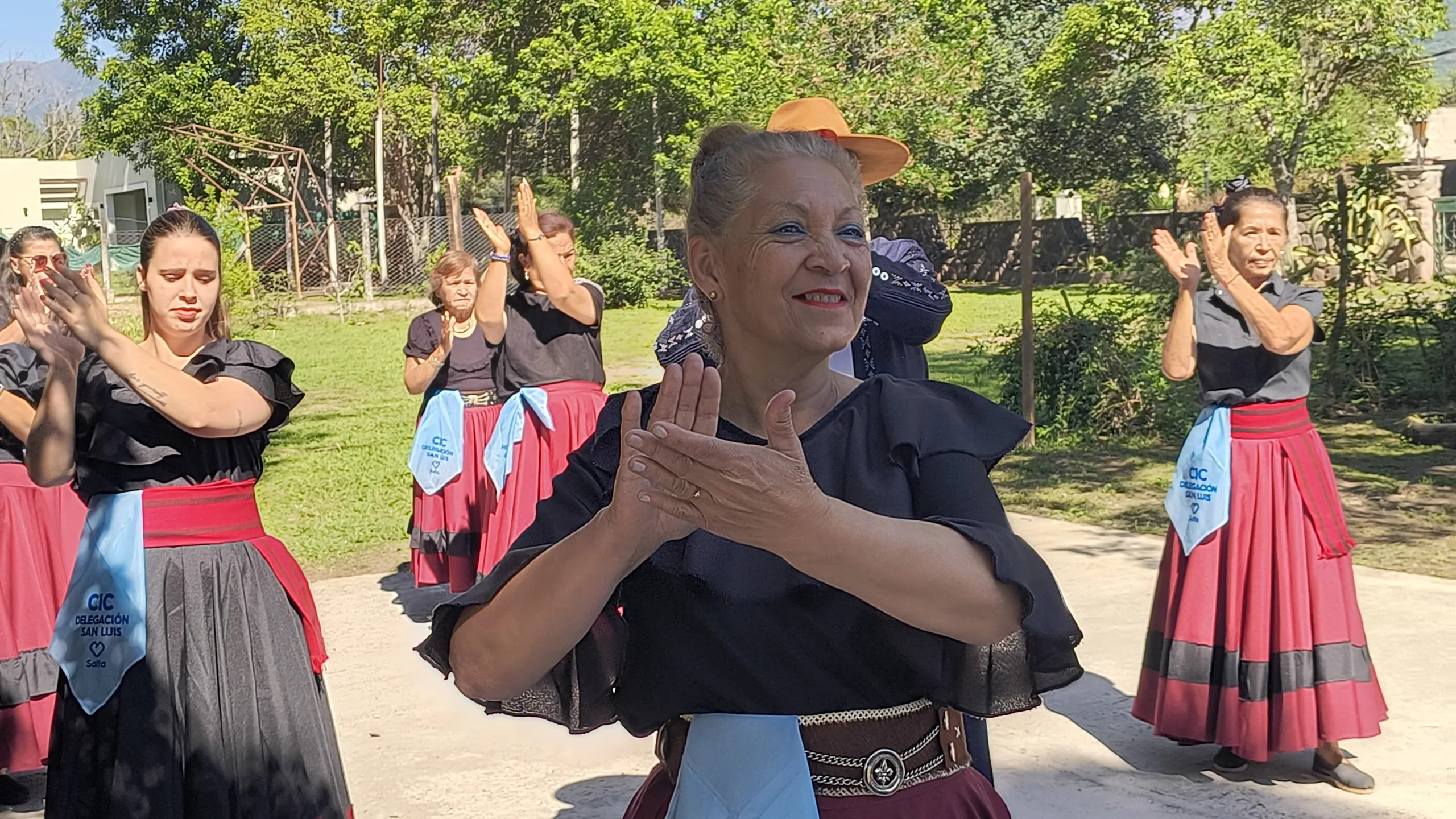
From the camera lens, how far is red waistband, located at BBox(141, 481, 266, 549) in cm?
369

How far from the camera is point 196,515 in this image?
3.74 m

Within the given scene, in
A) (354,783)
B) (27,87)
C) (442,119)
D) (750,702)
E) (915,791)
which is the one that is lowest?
(354,783)

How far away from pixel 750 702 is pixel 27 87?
89.8m

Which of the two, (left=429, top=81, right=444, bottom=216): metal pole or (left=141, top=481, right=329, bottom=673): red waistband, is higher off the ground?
(left=429, top=81, right=444, bottom=216): metal pole

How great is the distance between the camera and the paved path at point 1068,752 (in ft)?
16.0

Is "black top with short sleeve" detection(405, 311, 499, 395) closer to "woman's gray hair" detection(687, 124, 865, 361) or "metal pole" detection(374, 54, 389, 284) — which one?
"woman's gray hair" detection(687, 124, 865, 361)

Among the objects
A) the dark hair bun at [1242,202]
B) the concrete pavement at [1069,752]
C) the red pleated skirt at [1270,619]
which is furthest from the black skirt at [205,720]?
the dark hair bun at [1242,202]

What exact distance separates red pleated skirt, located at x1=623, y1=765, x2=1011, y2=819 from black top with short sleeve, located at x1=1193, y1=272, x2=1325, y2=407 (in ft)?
10.9

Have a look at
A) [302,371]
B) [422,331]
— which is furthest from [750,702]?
[302,371]

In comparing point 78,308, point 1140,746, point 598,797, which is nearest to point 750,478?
point 78,308

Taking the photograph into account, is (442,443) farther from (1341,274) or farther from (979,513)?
(1341,274)

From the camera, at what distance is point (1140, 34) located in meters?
32.0

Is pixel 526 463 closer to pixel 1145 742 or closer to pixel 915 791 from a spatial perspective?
pixel 1145 742

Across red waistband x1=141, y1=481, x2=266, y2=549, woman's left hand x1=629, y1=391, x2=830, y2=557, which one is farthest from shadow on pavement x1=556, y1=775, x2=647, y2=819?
woman's left hand x1=629, y1=391, x2=830, y2=557
